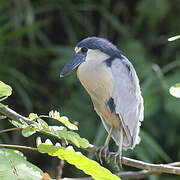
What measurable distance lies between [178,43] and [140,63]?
1.64ft

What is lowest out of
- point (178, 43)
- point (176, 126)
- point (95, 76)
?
point (176, 126)

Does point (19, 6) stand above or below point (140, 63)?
above

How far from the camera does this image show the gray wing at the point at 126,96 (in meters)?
1.86

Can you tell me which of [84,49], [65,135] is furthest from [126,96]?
[65,135]

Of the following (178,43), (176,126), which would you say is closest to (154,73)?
(176,126)

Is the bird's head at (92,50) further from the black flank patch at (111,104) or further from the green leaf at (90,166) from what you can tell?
the green leaf at (90,166)

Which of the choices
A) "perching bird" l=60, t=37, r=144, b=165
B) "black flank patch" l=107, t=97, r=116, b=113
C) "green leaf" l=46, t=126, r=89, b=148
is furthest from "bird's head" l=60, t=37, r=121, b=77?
"green leaf" l=46, t=126, r=89, b=148

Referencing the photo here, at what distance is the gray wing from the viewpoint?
1.86 m

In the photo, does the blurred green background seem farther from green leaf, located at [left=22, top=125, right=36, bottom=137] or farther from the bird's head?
green leaf, located at [left=22, top=125, right=36, bottom=137]

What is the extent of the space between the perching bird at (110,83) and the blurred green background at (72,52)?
0.81 meters

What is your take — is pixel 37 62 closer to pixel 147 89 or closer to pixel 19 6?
pixel 19 6

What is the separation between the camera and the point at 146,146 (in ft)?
9.90

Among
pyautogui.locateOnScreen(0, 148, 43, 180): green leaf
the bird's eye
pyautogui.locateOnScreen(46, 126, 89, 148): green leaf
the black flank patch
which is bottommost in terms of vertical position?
pyautogui.locateOnScreen(0, 148, 43, 180): green leaf

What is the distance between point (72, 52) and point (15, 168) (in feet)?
9.10
